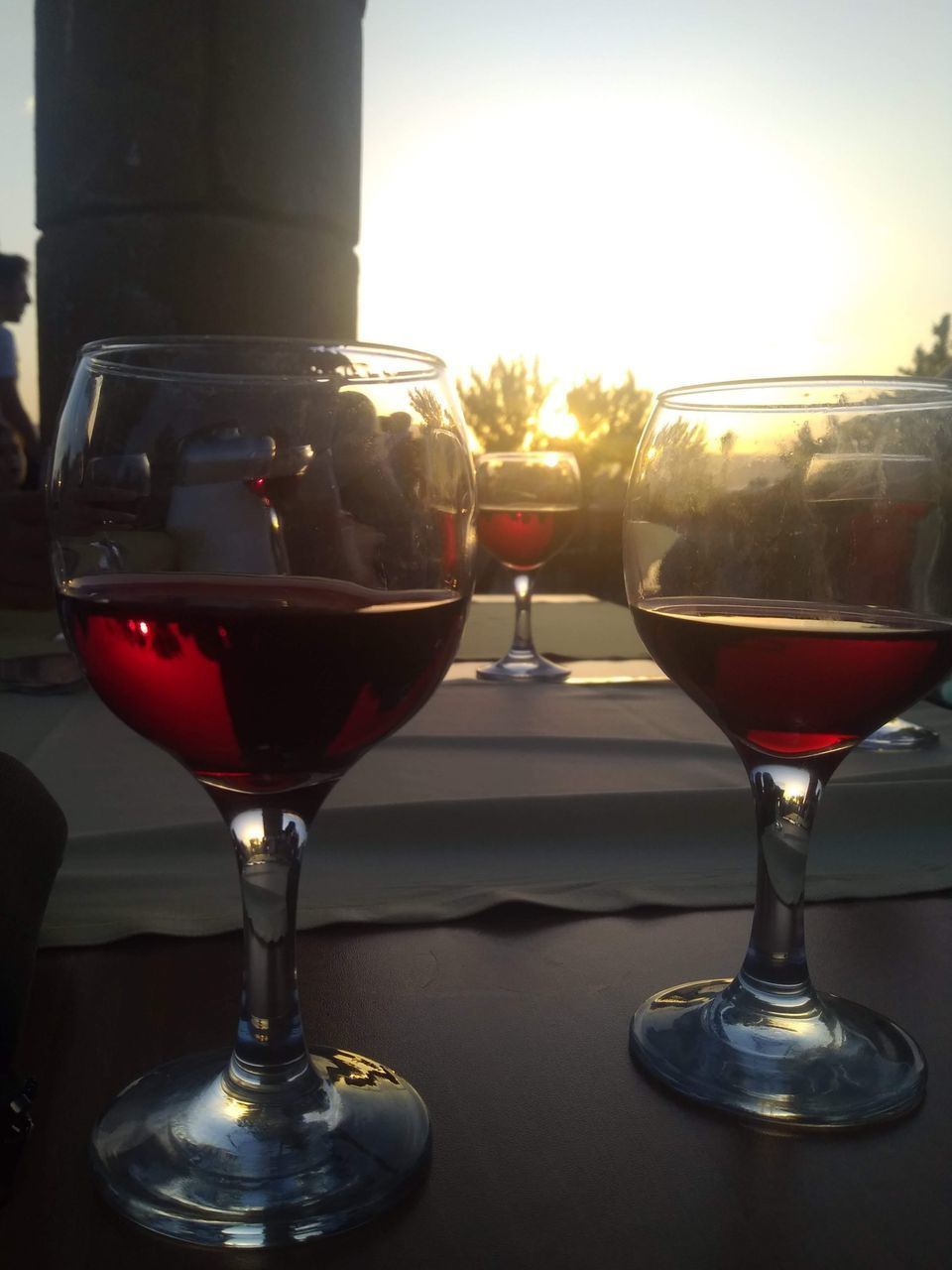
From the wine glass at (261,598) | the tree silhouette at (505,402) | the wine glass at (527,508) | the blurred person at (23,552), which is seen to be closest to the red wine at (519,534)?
the wine glass at (527,508)

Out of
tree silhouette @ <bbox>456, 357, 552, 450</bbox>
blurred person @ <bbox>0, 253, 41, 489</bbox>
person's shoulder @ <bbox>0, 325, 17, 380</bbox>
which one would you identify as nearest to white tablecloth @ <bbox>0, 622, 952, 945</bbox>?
blurred person @ <bbox>0, 253, 41, 489</bbox>

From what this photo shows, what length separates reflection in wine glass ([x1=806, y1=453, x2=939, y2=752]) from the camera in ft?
1.69

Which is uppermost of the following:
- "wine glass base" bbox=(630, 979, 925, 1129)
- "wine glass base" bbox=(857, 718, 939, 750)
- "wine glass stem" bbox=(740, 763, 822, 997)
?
"wine glass stem" bbox=(740, 763, 822, 997)

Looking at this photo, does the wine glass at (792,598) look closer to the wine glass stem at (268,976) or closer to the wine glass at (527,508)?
the wine glass stem at (268,976)

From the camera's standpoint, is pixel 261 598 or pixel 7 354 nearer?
pixel 261 598

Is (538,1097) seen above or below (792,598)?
below

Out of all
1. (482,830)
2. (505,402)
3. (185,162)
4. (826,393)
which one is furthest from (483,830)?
(505,402)

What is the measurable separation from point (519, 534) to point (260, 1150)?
48.9 inches

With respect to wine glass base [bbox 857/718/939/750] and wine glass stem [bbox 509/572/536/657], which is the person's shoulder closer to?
wine glass stem [bbox 509/572/536/657]

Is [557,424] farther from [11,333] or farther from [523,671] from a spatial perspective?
[11,333]

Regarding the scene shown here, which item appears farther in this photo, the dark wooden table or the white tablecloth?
the white tablecloth

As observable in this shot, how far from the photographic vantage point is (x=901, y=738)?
3.08 ft

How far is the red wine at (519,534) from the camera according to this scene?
5.27 feet

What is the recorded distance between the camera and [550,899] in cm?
61
